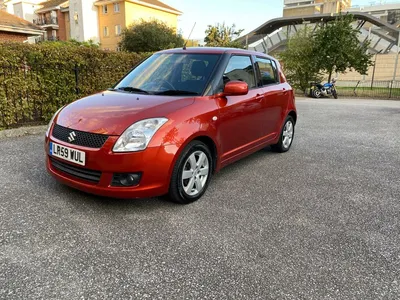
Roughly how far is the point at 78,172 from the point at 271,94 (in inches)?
115

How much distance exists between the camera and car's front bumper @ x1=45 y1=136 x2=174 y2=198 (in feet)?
9.32

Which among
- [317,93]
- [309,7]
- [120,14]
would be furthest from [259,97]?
[309,7]

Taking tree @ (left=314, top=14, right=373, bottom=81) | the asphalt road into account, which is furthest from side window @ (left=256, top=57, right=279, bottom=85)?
tree @ (left=314, top=14, right=373, bottom=81)

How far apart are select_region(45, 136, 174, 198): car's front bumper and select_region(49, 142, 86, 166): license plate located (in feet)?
0.15

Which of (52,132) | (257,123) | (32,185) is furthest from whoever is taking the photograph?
(257,123)

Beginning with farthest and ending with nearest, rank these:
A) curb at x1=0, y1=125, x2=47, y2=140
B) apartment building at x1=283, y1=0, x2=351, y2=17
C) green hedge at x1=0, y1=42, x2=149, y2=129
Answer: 1. apartment building at x1=283, y1=0, x2=351, y2=17
2. green hedge at x1=0, y1=42, x2=149, y2=129
3. curb at x1=0, y1=125, x2=47, y2=140

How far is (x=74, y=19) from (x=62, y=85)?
42580mm

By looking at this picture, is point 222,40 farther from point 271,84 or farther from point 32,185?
point 32,185

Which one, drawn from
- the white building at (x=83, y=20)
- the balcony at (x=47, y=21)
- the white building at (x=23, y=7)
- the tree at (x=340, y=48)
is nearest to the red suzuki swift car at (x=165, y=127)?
the tree at (x=340, y=48)

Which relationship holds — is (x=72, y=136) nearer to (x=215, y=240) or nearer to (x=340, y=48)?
(x=215, y=240)

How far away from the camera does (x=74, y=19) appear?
43656 mm

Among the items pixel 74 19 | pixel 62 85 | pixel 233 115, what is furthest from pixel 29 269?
pixel 74 19

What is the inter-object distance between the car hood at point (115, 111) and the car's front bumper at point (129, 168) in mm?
183

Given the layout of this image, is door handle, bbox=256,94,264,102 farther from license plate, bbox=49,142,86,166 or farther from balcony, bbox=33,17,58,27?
balcony, bbox=33,17,58,27
